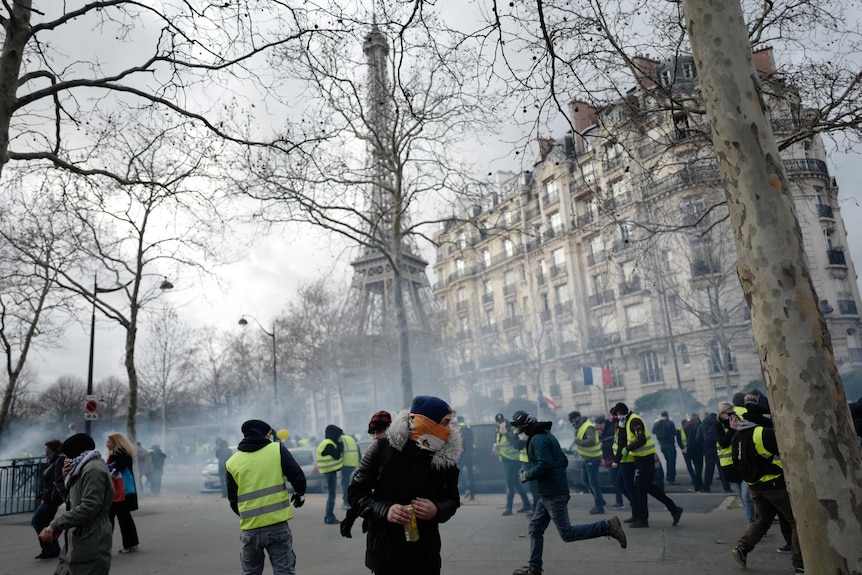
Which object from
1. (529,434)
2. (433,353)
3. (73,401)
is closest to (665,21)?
(529,434)

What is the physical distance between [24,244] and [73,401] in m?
58.0

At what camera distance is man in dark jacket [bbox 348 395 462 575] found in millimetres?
3295

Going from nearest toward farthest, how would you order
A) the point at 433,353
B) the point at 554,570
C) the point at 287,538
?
1. the point at 287,538
2. the point at 554,570
3. the point at 433,353

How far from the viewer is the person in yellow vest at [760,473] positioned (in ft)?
18.5

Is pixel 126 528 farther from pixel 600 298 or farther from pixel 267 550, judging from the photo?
pixel 600 298

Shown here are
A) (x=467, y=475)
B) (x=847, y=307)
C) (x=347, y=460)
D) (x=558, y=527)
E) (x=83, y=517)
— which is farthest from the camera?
(x=847, y=307)

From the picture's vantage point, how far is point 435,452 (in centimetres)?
343

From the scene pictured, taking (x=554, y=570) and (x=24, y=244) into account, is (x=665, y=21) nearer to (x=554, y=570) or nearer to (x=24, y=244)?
(x=554, y=570)

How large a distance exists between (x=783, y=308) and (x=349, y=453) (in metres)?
9.43

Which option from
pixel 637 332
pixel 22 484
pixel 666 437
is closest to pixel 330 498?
pixel 666 437

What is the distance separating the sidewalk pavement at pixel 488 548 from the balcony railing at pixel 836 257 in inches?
1246

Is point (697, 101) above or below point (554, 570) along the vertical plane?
above

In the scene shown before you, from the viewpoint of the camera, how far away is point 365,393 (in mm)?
51562

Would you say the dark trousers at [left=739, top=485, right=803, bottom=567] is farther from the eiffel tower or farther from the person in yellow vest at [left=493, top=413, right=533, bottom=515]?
the eiffel tower
